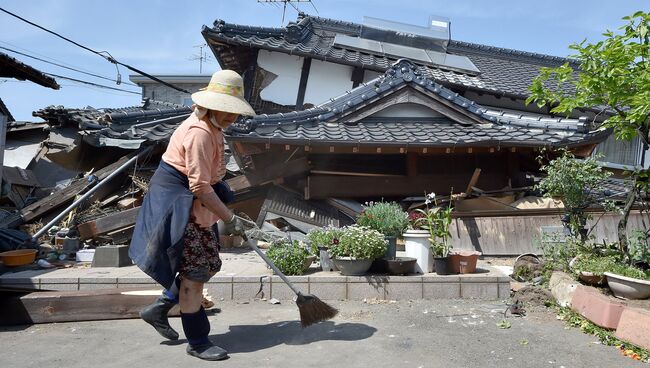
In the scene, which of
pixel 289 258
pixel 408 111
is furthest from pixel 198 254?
pixel 408 111

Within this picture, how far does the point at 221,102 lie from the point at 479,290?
3463 mm

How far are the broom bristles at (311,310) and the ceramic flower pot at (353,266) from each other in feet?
3.50

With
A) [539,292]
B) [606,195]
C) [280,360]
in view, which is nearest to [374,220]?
[539,292]

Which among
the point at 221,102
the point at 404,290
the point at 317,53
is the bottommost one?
the point at 404,290

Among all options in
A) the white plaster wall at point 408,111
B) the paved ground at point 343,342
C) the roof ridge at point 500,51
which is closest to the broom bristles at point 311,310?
the paved ground at point 343,342

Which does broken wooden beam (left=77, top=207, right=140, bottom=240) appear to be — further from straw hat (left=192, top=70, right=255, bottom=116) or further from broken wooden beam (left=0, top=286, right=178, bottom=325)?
straw hat (left=192, top=70, right=255, bottom=116)

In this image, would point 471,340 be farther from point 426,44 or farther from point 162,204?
point 426,44

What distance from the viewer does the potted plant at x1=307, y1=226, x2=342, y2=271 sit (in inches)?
211

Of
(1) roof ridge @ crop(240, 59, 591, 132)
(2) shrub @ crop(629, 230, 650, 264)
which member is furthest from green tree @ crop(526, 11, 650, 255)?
(1) roof ridge @ crop(240, 59, 591, 132)

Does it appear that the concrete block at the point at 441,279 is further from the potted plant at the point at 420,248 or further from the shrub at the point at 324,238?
the shrub at the point at 324,238

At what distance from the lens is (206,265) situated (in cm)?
356

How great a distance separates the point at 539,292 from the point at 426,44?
37.8 ft

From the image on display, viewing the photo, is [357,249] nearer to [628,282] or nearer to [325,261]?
[325,261]

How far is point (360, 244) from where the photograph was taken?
499 centimetres
